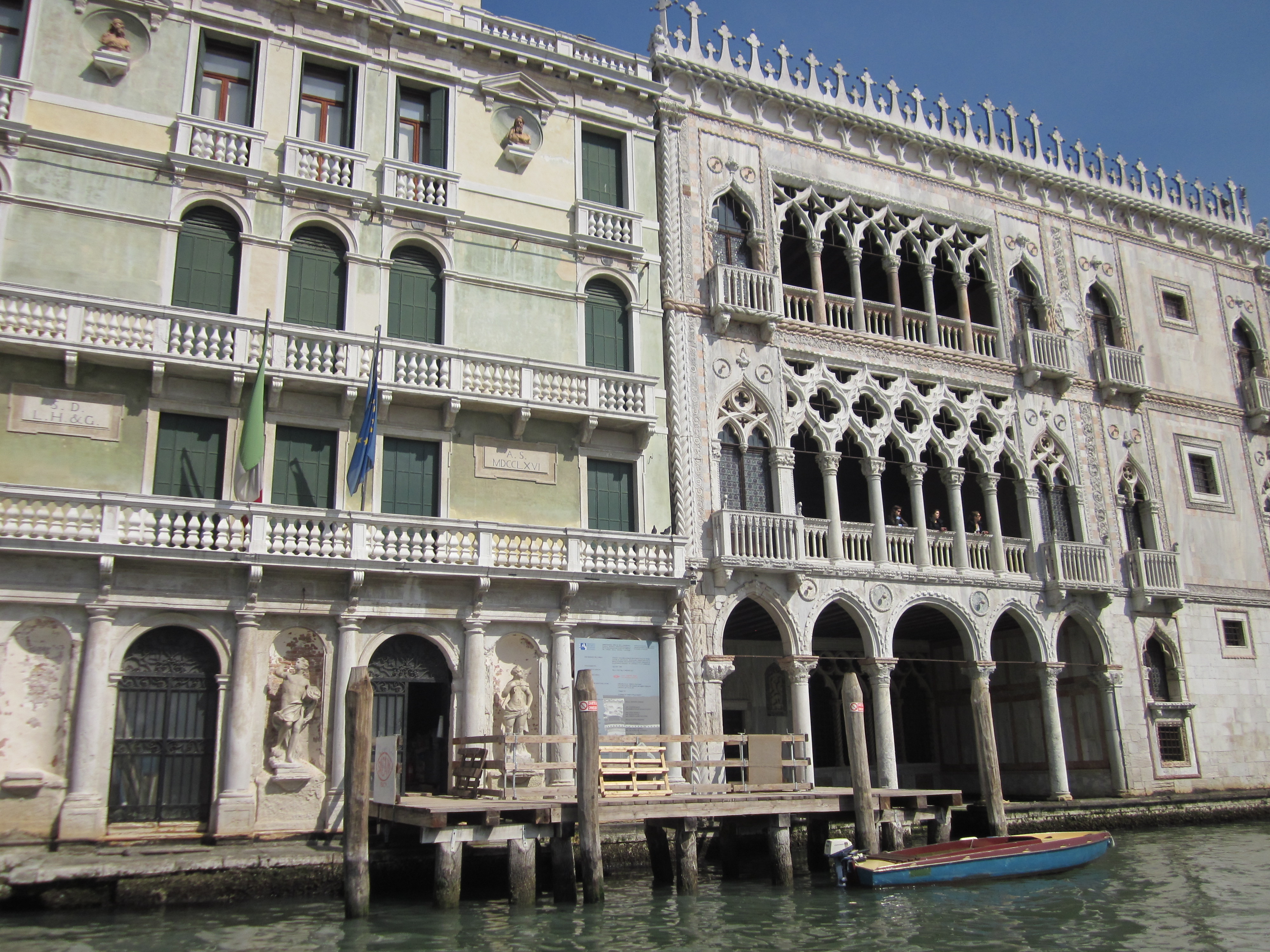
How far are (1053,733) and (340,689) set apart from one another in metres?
14.9

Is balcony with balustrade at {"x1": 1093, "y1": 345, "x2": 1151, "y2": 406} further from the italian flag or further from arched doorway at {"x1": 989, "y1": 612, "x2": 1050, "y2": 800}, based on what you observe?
the italian flag

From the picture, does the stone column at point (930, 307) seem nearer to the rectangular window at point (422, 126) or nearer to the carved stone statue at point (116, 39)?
the rectangular window at point (422, 126)

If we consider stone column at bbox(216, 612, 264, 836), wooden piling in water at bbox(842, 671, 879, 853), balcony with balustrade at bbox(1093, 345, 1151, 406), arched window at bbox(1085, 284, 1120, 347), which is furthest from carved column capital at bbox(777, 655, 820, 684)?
arched window at bbox(1085, 284, 1120, 347)

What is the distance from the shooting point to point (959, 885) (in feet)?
51.0

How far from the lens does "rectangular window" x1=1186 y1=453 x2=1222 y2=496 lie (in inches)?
1052

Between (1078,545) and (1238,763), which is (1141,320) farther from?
(1238,763)

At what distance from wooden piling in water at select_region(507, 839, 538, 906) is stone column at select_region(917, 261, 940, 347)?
14837 millimetres

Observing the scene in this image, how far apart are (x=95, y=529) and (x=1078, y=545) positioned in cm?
1917

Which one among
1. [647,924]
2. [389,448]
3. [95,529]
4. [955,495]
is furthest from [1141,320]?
[95,529]

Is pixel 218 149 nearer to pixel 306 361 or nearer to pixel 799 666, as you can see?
pixel 306 361

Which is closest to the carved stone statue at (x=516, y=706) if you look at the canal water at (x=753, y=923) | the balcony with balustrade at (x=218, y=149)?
the canal water at (x=753, y=923)

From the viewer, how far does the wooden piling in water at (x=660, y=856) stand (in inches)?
617

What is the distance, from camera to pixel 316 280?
1825 cm

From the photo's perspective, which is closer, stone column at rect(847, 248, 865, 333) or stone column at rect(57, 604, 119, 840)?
stone column at rect(57, 604, 119, 840)
